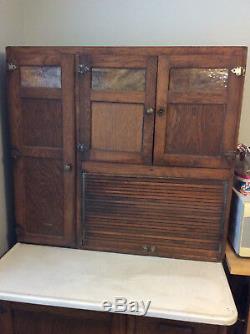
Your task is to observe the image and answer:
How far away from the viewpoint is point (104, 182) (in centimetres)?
141

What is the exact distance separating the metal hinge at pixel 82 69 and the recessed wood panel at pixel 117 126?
13cm

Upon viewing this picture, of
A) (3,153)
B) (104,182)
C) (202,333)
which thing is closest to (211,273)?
(202,333)

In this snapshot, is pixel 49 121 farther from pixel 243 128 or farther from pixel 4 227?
pixel 243 128

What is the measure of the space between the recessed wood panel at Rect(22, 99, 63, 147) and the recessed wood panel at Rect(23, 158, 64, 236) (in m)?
0.09

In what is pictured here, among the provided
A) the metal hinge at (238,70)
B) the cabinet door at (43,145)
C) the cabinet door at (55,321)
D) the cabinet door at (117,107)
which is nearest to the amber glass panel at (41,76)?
the cabinet door at (43,145)

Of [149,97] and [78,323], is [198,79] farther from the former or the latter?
[78,323]

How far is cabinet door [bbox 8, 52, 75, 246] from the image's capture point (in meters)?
1.34

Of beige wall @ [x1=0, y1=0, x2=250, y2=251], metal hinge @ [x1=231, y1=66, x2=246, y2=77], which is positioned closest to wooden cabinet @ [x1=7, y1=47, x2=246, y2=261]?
metal hinge @ [x1=231, y1=66, x2=246, y2=77]

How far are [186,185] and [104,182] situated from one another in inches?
13.9

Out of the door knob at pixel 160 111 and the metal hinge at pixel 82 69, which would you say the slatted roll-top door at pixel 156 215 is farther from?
the metal hinge at pixel 82 69

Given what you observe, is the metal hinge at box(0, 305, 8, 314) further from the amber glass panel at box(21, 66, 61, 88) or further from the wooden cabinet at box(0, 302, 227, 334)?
the amber glass panel at box(21, 66, 61, 88)

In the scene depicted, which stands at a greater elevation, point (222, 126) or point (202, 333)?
point (222, 126)

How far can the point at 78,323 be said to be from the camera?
125 centimetres

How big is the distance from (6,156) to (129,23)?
2.92ft
